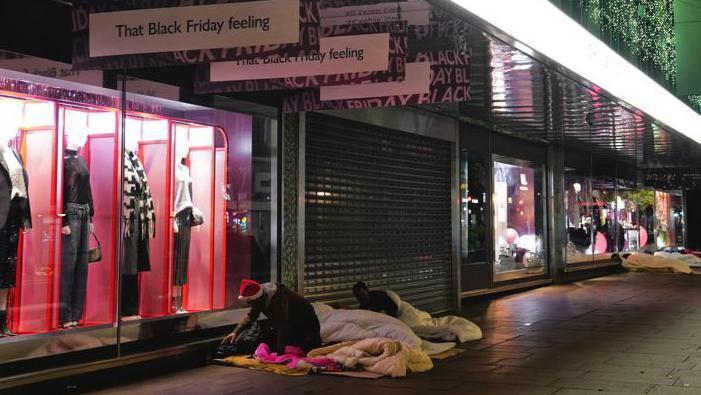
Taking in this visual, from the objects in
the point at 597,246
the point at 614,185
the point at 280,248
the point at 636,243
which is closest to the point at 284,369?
the point at 280,248

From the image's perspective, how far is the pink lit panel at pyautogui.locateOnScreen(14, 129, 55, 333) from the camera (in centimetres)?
705

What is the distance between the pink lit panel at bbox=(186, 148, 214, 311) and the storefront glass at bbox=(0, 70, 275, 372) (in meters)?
0.01

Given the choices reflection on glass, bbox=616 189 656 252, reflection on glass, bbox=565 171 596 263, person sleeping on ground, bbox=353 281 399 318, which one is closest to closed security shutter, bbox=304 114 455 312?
person sleeping on ground, bbox=353 281 399 318

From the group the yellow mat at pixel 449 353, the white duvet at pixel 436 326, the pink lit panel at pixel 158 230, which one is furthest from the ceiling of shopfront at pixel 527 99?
the yellow mat at pixel 449 353

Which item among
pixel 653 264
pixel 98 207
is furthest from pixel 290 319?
pixel 653 264

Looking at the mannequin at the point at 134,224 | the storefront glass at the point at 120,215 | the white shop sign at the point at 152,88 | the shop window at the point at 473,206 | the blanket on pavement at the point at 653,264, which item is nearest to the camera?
the storefront glass at the point at 120,215

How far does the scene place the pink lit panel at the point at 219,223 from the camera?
29.8 feet

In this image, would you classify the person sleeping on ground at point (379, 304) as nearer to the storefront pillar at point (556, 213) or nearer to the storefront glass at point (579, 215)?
the storefront pillar at point (556, 213)

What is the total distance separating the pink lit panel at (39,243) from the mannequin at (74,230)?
0.37ft

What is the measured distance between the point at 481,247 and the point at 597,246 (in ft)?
27.4

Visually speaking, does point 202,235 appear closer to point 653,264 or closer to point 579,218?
point 579,218

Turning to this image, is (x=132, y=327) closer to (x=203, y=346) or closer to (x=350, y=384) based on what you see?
(x=203, y=346)

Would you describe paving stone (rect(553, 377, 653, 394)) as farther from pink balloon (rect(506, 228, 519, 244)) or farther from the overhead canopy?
pink balloon (rect(506, 228, 519, 244))

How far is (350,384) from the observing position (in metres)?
6.99
